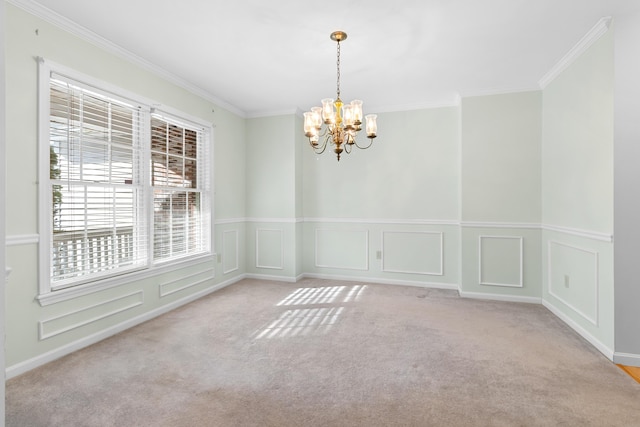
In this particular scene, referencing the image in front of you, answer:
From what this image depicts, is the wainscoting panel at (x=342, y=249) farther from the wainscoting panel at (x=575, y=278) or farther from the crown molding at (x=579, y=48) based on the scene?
the crown molding at (x=579, y=48)

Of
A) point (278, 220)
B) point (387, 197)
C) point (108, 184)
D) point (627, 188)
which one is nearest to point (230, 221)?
point (278, 220)

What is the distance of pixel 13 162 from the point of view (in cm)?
239

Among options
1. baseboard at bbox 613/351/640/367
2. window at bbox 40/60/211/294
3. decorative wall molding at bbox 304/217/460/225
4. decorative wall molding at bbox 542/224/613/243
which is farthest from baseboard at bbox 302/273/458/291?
baseboard at bbox 613/351/640/367

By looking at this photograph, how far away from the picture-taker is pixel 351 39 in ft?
9.81

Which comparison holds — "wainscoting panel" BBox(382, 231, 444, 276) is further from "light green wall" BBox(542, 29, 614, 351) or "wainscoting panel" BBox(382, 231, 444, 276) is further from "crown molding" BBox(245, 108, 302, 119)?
"crown molding" BBox(245, 108, 302, 119)

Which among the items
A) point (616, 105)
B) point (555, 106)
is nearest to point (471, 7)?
point (616, 105)

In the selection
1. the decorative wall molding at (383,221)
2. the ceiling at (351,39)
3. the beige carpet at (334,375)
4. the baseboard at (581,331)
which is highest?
the ceiling at (351,39)

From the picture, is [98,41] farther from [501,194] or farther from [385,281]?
[501,194]

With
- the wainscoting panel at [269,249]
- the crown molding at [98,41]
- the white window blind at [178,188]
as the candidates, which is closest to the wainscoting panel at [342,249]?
the wainscoting panel at [269,249]

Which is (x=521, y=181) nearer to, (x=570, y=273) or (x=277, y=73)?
(x=570, y=273)

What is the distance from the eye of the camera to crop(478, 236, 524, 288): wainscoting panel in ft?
13.8

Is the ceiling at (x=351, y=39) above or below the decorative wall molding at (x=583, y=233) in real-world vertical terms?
above

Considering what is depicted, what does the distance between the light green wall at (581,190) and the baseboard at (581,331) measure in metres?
0.02

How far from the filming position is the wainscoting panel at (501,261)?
4208 millimetres
